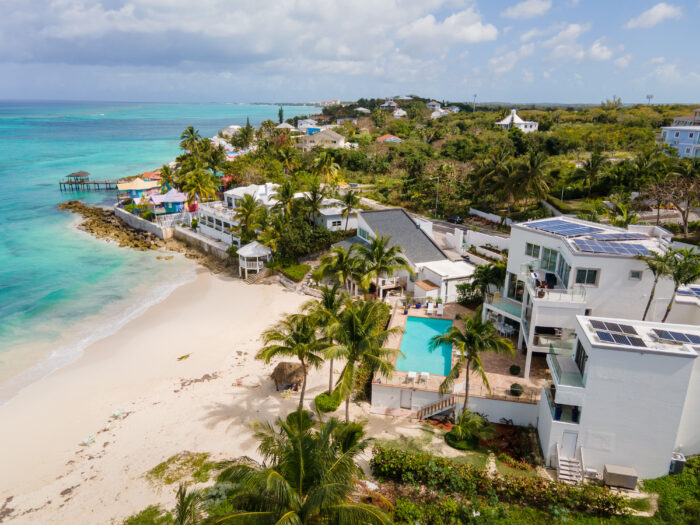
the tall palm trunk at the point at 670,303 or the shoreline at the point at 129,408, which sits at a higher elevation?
the tall palm trunk at the point at 670,303

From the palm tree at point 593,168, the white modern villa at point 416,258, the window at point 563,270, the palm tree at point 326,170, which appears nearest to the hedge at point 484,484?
the window at point 563,270

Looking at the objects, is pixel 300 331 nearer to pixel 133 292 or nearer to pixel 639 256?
pixel 639 256

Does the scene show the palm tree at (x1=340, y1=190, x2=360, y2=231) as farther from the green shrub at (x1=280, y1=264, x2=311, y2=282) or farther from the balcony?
the balcony

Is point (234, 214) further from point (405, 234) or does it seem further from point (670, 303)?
point (670, 303)

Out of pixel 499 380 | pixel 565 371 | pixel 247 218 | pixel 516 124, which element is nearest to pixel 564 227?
pixel 499 380

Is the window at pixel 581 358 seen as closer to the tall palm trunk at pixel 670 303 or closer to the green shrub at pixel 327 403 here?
the tall palm trunk at pixel 670 303

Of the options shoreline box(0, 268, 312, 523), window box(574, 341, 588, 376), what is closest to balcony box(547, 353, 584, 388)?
window box(574, 341, 588, 376)
